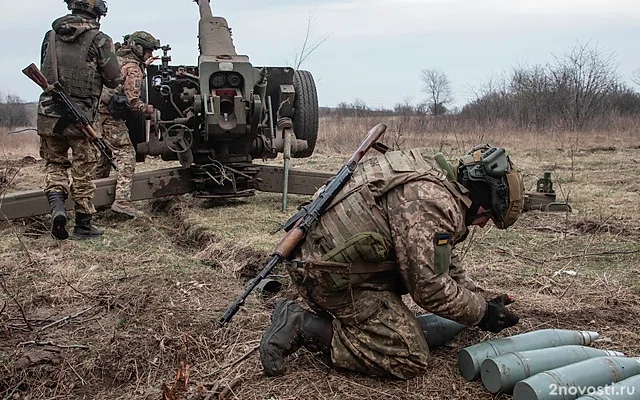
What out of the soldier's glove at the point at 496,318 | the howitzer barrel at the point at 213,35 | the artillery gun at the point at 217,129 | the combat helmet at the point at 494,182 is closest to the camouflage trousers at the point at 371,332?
the soldier's glove at the point at 496,318

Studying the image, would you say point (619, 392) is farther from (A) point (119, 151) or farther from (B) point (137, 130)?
(B) point (137, 130)

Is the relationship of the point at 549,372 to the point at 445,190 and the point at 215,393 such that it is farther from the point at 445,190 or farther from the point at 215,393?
the point at 215,393

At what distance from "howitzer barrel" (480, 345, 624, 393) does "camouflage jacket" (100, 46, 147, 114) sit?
5.37 meters

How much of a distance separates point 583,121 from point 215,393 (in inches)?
984

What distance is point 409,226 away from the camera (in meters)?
3.03

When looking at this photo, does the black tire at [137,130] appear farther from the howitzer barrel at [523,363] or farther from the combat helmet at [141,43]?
the howitzer barrel at [523,363]

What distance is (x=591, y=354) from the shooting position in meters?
Result: 3.15

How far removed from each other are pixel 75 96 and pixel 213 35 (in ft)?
8.06

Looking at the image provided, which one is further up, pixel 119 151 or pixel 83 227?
pixel 119 151

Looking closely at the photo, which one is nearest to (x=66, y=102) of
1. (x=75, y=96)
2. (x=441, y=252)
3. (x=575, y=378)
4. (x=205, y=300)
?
(x=75, y=96)

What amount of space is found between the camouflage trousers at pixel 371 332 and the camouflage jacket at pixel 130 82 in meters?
4.72

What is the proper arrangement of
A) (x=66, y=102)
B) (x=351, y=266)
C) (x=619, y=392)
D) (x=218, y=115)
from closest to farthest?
(x=619, y=392) < (x=351, y=266) < (x=66, y=102) < (x=218, y=115)

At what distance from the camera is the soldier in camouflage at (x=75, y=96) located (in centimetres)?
579

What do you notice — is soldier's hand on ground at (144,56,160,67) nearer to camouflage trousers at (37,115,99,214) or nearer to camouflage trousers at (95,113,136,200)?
camouflage trousers at (95,113,136,200)
